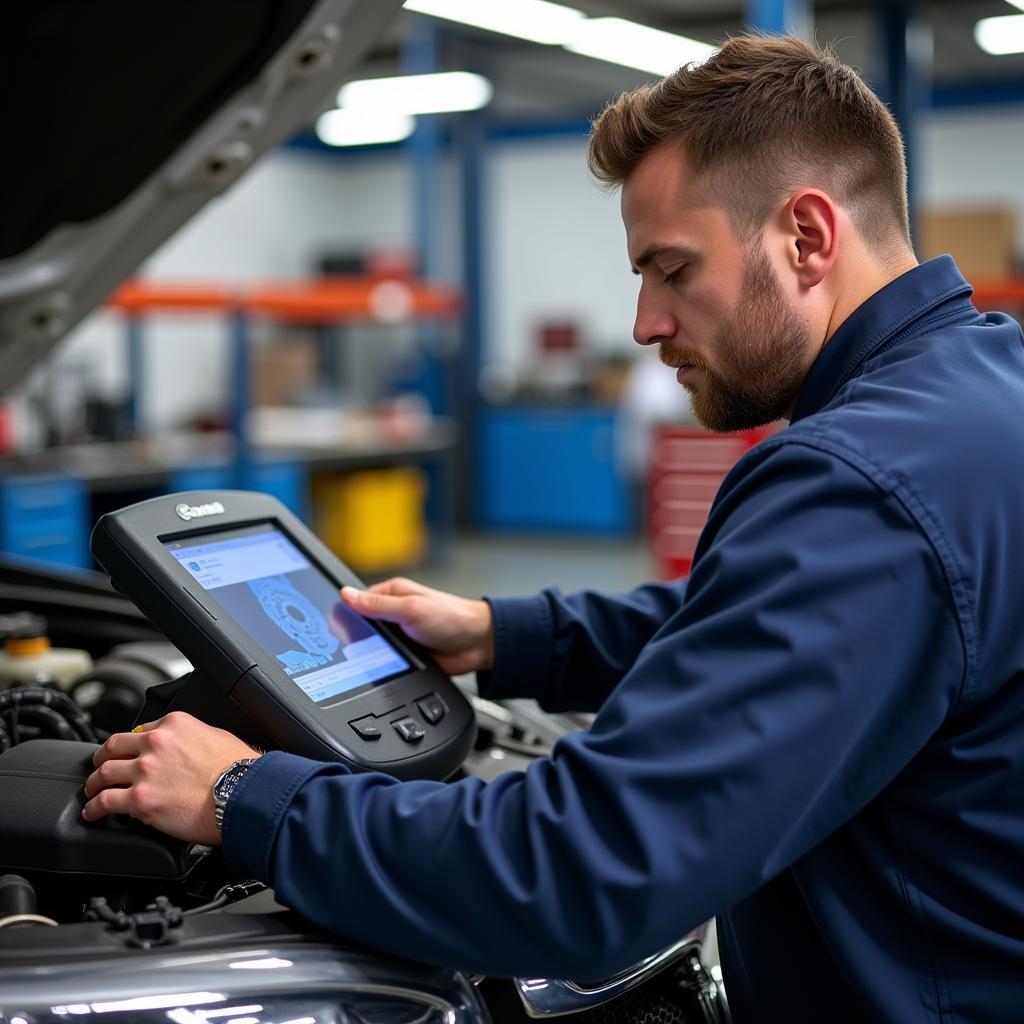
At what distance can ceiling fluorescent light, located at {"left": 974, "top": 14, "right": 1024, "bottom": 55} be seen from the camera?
8109 millimetres

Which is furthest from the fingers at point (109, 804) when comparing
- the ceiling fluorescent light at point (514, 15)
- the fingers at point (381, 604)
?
the ceiling fluorescent light at point (514, 15)

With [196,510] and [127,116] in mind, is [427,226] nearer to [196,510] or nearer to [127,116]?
[127,116]

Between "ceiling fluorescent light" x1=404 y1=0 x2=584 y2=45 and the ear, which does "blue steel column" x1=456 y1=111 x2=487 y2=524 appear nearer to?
"ceiling fluorescent light" x1=404 y1=0 x2=584 y2=45

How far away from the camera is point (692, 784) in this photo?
818 mm

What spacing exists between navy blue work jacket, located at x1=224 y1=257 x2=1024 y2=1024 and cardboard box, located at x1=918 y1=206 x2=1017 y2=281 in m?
6.09

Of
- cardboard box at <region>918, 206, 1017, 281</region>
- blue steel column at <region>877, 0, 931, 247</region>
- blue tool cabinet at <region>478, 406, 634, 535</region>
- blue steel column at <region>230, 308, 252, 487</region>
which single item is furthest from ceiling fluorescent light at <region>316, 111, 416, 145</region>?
cardboard box at <region>918, 206, 1017, 281</region>

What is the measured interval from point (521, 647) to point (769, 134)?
549mm

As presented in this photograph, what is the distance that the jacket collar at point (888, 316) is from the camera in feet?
3.35

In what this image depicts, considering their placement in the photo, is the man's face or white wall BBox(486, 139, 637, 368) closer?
the man's face

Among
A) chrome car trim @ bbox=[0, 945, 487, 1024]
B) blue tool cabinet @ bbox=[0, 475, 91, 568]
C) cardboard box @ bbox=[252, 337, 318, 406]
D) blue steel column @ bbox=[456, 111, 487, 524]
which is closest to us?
chrome car trim @ bbox=[0, 945, 487, 1024]

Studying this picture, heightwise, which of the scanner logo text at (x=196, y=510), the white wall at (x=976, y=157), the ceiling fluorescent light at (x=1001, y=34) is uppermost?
the ceiling fluorescent light at (x=1001, y=34)

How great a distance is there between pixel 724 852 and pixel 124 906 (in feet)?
1.55

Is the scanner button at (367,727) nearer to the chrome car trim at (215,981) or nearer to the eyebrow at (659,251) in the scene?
the chrome car trim at (215,981)

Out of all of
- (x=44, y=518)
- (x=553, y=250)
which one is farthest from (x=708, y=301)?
(x=553, y=250)
